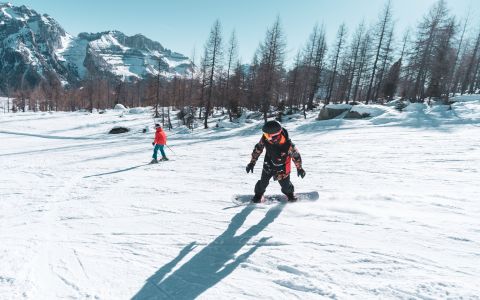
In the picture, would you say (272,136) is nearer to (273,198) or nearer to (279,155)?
(279,155)

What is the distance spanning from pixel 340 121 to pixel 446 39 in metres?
19.8

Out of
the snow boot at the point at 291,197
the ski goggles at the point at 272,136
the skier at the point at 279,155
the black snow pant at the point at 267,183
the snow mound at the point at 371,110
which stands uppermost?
the snow mound at the point at 371,110

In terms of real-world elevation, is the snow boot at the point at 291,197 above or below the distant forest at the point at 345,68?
below

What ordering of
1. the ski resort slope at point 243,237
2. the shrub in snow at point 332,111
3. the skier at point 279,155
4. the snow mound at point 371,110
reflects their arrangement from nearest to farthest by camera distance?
the ski resort slope at point 243,237
the skier at point 279,155
the snow mound at point 371,110
the shrub in snow at point 332,111

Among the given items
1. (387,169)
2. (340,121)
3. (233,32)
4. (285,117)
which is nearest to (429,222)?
(387,169)

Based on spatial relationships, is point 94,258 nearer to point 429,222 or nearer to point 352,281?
point 352,281

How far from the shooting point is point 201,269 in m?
3.86

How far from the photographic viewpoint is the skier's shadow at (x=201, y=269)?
3422mm

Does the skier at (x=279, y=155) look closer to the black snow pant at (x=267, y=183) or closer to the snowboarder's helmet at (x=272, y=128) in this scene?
the black snow pant at (x=267, y=183)

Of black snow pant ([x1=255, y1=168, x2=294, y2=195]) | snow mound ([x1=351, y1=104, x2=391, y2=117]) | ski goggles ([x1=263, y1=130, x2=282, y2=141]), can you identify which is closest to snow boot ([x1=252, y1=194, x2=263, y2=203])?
black snow pant ([x1=255, y1=168, x2=294, y2=195])

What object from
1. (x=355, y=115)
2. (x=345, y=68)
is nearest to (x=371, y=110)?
(x=355, y=115)

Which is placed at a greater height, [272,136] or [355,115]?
[355,115]

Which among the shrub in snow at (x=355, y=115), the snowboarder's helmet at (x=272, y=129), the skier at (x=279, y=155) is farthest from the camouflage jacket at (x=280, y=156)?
the shrub in snow at (x=355, y=115)

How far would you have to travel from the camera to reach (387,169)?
9570mm
